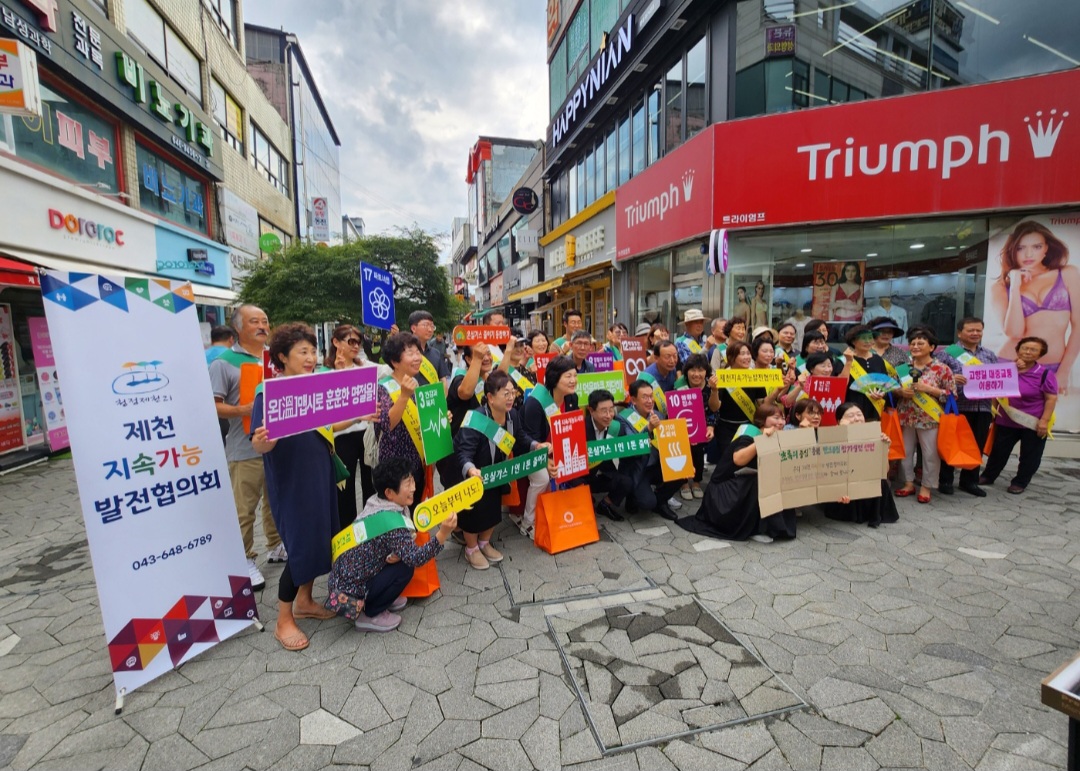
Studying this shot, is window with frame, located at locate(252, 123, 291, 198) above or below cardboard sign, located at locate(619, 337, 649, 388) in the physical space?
above

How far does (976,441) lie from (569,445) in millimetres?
4841

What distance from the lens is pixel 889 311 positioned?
8805 millimetres

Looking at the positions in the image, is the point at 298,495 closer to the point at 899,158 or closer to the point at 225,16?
the point at 899,158

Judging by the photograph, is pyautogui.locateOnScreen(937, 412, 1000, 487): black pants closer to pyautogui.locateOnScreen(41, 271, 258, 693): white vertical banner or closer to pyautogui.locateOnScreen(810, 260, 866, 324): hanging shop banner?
pyautogui.locateOnScreen(810, 260, 866, 324): hanging shop banner

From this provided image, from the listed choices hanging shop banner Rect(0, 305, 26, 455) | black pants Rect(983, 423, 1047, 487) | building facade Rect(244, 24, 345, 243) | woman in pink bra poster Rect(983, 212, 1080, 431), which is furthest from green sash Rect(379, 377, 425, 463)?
building facade Rect(244, 24, 345, 243)

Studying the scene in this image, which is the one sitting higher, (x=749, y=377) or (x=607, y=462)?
(x=749, y=377)

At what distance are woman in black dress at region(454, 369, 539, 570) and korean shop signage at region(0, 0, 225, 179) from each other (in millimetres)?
10447

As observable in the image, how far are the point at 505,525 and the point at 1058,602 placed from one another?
4076 mm

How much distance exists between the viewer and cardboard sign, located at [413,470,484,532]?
2.96 meters

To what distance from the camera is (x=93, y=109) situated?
1070 centimetres

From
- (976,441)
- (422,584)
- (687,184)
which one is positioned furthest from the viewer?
(687,184)

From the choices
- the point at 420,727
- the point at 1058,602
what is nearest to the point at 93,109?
the point at 420,727

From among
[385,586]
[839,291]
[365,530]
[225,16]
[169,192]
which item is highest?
[225,16]

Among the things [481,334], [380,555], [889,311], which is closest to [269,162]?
[481,334]
